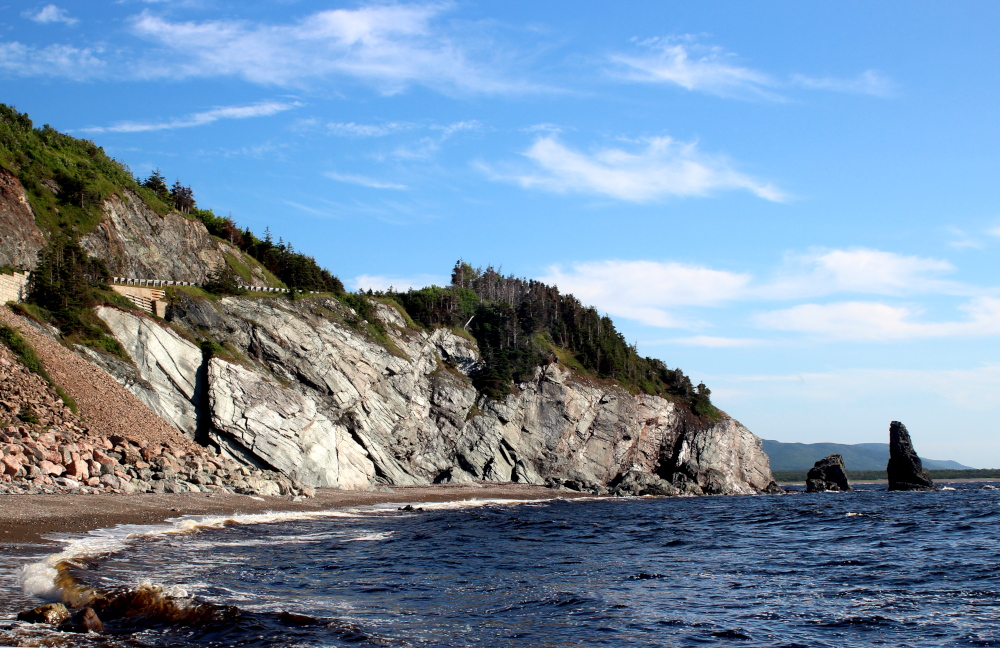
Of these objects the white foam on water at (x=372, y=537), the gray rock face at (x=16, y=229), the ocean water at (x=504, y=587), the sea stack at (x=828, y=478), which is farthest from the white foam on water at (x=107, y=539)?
the sea stack at (x=828, y=478)

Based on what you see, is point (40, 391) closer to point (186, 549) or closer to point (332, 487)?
point (186, 549)

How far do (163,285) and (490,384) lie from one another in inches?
1385

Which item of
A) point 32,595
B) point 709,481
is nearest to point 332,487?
point 32,595

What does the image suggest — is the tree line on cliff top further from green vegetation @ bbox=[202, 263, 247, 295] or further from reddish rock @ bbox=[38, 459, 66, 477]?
reddish rock @ bbox=[38, 459, 66, 477]

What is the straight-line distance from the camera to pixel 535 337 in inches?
3430

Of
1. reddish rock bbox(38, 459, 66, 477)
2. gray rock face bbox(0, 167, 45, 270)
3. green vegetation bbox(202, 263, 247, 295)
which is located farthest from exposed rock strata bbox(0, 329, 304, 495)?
green vegetation bbox(202, 263, 247, 295)

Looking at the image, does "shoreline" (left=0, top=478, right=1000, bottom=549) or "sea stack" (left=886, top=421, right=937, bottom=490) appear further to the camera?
"sea stack" (left=886, top=421, right=937, bottom=490)

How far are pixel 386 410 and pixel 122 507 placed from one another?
36432 millimetres

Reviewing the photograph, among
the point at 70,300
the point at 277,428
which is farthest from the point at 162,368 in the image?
the point at 277,428

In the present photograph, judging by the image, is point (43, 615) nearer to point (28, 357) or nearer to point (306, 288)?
point (28, 357)

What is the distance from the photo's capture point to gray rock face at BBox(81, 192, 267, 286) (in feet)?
166

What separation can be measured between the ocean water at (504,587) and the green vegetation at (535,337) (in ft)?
159

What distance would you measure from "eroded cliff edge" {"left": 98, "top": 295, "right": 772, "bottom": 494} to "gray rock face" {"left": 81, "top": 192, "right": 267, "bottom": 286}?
6743mm

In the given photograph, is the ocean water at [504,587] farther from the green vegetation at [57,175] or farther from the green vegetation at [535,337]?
the green vegetation at [535,337]
